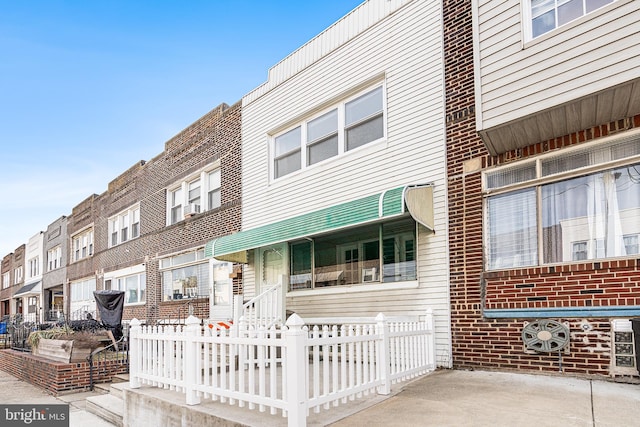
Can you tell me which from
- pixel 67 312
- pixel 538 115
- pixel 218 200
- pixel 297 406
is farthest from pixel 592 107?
pixel 67 312

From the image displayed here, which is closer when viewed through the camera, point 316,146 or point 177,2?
point 316,146

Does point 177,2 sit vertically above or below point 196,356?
above

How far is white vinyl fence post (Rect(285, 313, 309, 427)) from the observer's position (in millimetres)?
4836

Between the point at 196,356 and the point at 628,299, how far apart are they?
536 cm

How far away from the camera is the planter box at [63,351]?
1072cm

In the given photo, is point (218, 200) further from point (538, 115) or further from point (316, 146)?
point (538, 115)

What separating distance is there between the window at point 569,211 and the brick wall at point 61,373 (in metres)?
8.38

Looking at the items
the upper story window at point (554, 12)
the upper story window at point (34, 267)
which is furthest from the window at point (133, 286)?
the upper story window at point (34, 267)

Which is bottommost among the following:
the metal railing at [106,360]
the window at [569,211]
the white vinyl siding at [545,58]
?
the metal railing at [106,360]

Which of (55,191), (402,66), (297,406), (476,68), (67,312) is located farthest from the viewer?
(55,191)

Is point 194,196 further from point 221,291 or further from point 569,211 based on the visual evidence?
point 569,211

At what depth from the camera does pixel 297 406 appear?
4.84m

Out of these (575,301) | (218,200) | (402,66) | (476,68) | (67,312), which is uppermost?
(402,66)
